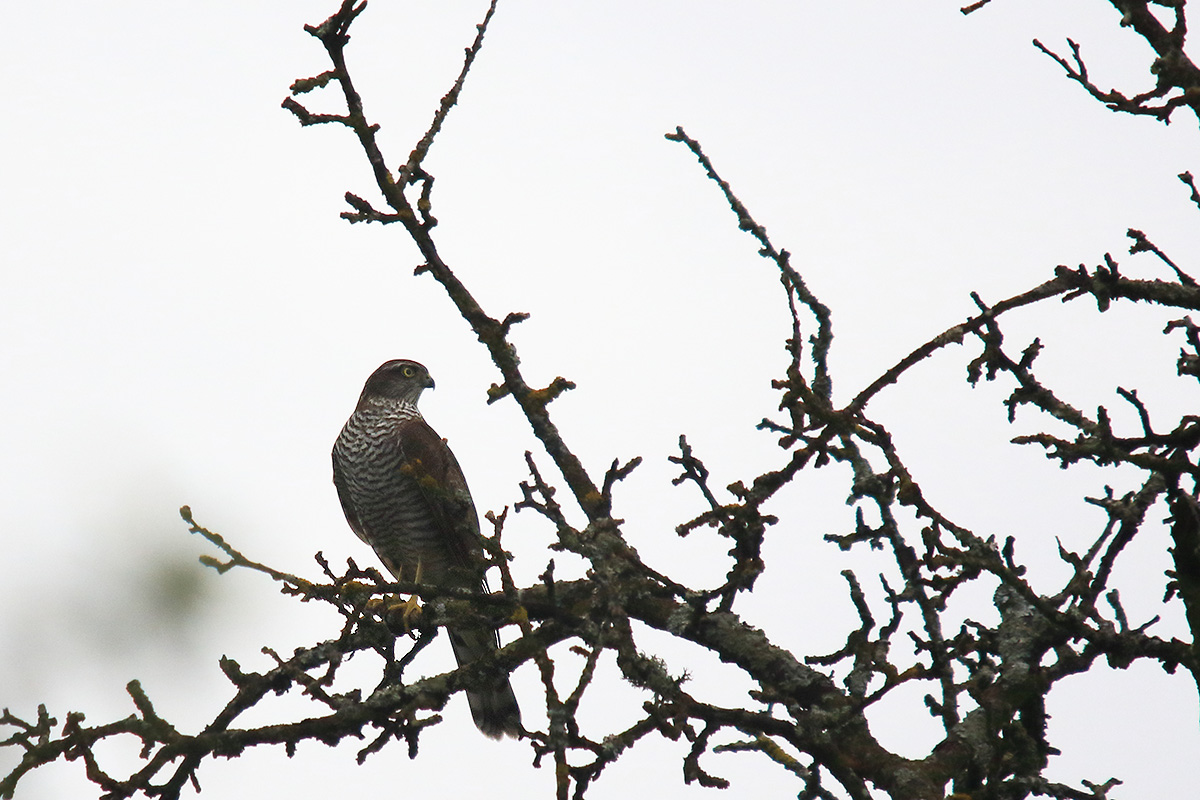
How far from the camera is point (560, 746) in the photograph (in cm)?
227

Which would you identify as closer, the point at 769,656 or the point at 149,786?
the point at 149,786

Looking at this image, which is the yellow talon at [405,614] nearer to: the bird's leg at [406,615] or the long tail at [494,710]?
the bird's leg at [406,615]

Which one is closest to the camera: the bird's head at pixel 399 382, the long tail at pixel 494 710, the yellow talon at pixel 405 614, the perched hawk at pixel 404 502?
the yellow talon at pixel 405 614

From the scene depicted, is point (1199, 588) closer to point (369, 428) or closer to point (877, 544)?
point (877, 544)

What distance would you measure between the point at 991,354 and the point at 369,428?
16.0ft

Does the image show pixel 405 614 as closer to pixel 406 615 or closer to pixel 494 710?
pixel 406 615

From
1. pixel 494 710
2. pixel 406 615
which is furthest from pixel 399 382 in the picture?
pixel 406 615

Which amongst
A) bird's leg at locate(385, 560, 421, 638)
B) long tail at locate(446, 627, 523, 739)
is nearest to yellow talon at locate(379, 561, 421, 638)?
bird's leg at locate(385, 560, 421, 638)

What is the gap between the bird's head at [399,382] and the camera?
7.57m

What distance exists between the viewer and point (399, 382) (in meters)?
7.64

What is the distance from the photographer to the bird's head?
298 inches

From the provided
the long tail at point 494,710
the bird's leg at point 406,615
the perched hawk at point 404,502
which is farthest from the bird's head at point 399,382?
the bird's leg at point 406,615

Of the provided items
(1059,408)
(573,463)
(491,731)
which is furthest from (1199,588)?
(491,731)

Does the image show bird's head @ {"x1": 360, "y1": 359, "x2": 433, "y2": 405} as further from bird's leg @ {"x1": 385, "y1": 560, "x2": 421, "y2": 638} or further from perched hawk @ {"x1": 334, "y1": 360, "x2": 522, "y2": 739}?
bird's leg @ {"x1": 385, "y1": 560, "x2": 421, "y2": 638}
